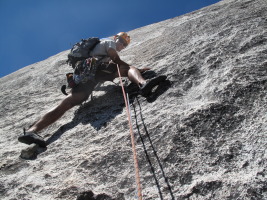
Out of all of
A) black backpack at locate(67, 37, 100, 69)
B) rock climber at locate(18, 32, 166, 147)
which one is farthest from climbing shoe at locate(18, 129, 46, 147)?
black backpack at locate(67, 37, 100, 69)

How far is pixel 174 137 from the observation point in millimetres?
2088

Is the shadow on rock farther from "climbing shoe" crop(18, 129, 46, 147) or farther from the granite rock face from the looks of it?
"climbing shoe" crop(18, 129, 46, 147)

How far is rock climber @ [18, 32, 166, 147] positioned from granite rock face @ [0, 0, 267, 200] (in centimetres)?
12

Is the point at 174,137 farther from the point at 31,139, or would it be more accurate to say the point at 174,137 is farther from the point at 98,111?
the point at 31,139

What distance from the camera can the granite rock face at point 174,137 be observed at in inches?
66.0

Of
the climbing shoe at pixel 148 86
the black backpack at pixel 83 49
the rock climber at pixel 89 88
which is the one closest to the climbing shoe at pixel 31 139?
the rock climber at pixel 89 88

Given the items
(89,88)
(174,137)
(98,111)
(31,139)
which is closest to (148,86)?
(98,111)

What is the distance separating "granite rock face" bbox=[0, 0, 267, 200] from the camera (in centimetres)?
168

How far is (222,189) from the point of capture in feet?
5.01

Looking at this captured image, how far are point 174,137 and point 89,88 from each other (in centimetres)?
181

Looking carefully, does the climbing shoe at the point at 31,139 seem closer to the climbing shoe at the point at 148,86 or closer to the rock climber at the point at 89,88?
the rock climber at the point at 89,88

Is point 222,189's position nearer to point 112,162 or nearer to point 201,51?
point 112,162

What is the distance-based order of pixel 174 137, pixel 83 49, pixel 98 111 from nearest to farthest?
1. pixel 174 137
2. pixel 98 111
3. pixel 83 49

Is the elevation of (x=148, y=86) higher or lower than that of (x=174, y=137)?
higher
